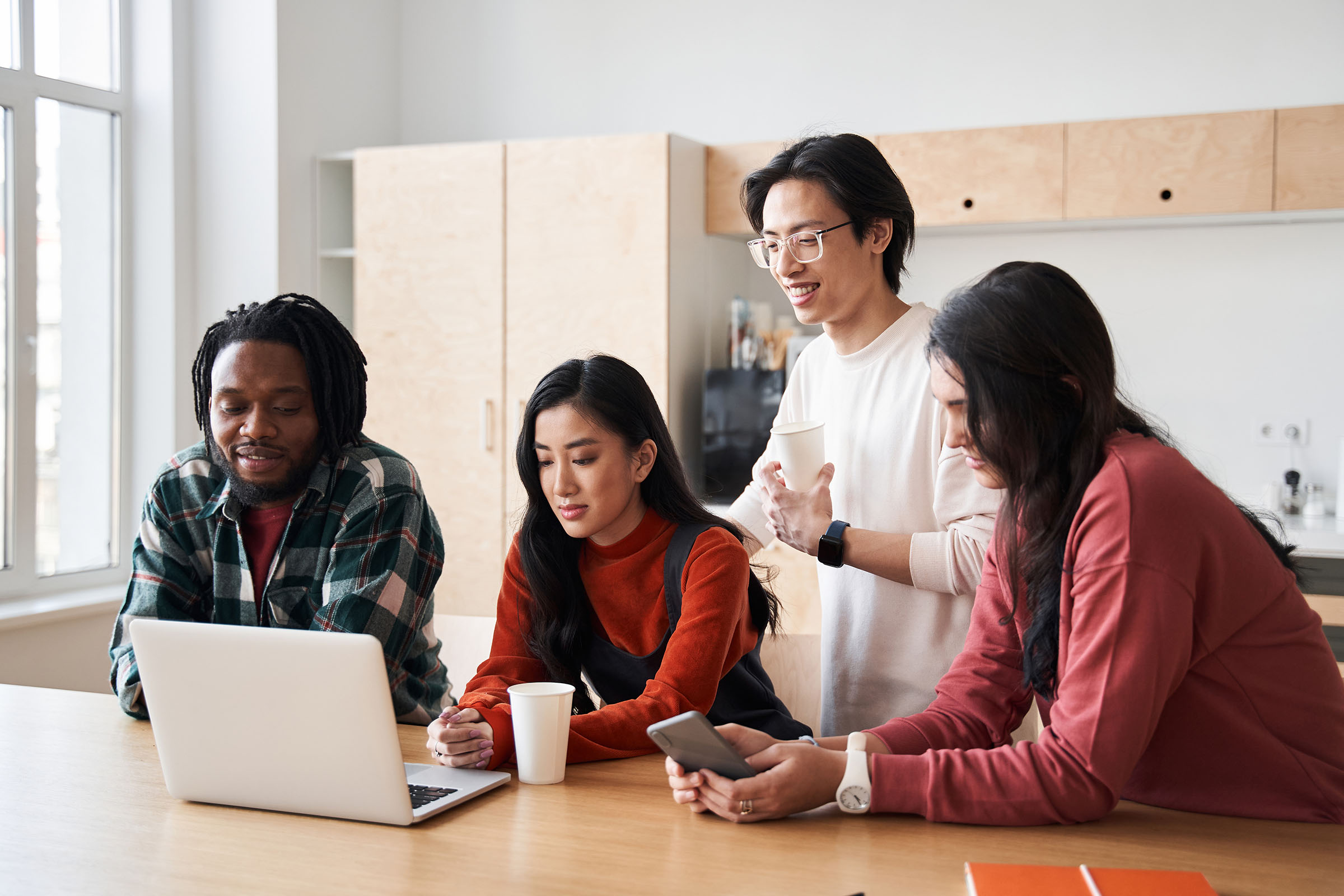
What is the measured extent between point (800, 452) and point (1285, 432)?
2.47m

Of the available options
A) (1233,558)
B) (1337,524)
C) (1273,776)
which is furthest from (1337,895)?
(1337,524)

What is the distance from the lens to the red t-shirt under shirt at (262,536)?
1.72m

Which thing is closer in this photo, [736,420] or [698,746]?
[698,746]

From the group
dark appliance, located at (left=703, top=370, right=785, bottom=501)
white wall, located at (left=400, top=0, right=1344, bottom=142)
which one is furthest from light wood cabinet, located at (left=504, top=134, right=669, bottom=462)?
white wall, located at (left=400, top=0, right=1344, bottom=142)

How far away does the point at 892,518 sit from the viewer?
5.55ft

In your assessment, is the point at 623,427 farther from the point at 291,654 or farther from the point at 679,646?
the point at 291,654

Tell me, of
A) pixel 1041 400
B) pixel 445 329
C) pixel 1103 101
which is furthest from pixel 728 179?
pixel 1041 400

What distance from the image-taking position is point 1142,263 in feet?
11.7

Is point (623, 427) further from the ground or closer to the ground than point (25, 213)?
closer to the ground

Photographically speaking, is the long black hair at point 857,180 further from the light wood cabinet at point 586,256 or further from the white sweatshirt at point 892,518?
the light wood cabinet at point 586,256

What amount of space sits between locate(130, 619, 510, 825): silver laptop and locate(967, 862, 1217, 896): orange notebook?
55 centimetres

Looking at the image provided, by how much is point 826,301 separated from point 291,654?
0.94 meters

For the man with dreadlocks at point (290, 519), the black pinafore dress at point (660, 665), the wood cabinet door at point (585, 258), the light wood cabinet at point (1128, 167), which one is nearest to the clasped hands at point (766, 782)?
the black pinafore dress at point (660, 665)

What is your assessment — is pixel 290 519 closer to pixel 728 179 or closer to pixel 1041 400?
pixel 1041 400
